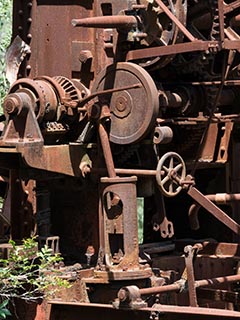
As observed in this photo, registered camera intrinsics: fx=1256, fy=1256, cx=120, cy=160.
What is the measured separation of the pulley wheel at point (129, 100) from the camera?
9.22 metres

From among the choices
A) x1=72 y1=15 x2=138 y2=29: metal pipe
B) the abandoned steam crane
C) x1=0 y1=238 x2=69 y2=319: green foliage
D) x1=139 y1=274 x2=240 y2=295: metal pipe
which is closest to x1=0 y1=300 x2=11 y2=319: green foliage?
x1=0 y1=238 x2=69 y2=319: green foliage

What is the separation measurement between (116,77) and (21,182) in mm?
1119

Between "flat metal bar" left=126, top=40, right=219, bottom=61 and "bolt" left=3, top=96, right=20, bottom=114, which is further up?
"flat metal bar" left=126, top=40, right=219, bottom=61

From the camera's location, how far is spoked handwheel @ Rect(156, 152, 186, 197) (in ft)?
30.6

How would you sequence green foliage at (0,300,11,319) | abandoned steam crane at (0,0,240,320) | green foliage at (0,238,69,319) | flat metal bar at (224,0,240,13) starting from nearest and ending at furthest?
1. green foliage at (0,300,11,319)
2. green foliage at (0,238,69,319)
3. abandoned steam crane at (0,0,240,320)
4. flat metal bar at (224,0,240,13)

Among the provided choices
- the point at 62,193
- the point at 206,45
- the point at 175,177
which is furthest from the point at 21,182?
the point at 206,45

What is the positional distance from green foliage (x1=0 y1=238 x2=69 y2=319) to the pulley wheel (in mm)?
1053

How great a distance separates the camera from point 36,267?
377 inches

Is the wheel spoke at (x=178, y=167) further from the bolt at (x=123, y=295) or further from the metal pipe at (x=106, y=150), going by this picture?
the bolt at (x=123, y=295)

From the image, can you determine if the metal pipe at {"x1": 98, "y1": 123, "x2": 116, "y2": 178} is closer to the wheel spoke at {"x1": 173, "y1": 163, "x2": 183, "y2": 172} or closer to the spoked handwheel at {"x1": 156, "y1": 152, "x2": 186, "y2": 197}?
the spoked handwheel at {"x1": 156, "y1": 152, "x2": 186, "y2": 197}

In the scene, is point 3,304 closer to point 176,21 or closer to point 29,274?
point 29,274

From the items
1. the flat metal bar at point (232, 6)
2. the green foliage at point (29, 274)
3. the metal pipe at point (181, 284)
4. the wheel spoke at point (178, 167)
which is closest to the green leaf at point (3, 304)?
the green foliage at point (29, 274)

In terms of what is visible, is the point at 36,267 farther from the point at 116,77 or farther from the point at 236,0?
the point at 236,0

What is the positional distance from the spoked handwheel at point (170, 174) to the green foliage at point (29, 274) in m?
0.95
